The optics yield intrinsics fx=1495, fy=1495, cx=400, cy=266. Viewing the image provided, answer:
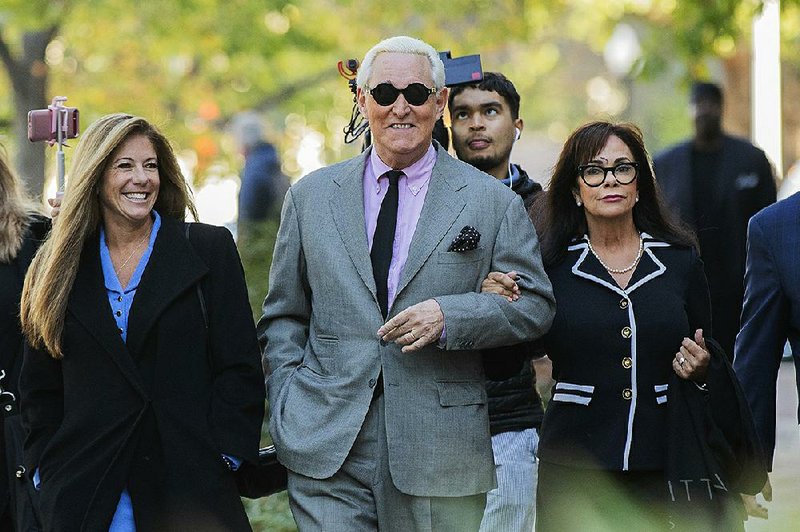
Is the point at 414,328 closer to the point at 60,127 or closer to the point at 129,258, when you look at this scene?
the point at 129,258

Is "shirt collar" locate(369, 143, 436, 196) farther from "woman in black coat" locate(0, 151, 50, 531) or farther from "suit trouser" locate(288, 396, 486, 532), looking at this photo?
"woman in black coat" locate(0, 151, 50, 531)

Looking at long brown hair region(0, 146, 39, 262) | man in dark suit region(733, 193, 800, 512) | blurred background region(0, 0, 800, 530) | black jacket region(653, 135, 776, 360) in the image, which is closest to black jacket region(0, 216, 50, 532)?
long brown hair region(0, 146, 39, 262)

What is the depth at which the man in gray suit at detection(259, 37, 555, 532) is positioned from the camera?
5164 millimetres

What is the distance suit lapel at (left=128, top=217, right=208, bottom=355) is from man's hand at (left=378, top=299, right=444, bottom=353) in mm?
764

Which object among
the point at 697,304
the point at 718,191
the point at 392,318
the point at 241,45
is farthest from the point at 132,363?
the point at 241,45

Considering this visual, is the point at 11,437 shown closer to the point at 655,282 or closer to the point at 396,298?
the point at 396,298

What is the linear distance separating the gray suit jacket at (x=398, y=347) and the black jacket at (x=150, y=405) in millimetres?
186

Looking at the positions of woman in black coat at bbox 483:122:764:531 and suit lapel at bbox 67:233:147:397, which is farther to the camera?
woman in black coat at bbox 483:122:764:531

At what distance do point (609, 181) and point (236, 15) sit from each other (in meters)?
11.3

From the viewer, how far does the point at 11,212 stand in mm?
6312

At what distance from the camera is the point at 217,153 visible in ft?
70.2

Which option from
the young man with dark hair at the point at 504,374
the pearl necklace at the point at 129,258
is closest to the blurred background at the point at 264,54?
the young man with dark hair at the point at 504,374

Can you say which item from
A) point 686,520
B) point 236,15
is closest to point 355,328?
point 686,520

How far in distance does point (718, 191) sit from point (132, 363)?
208 inches
